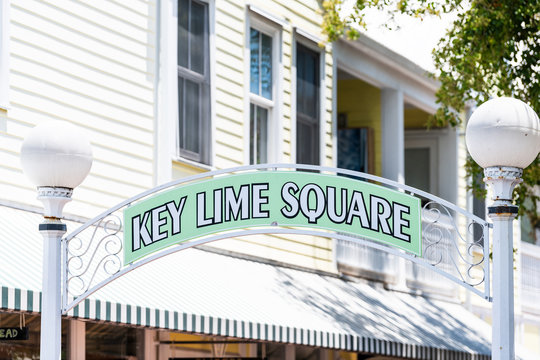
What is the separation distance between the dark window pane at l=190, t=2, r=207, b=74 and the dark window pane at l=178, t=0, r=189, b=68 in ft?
0.41

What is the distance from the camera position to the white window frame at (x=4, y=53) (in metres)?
10.2

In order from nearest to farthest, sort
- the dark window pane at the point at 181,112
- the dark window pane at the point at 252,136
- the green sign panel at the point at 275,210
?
1. the green sign panel at the point at 275,210
2. the dark window pane at the point at 181,112
3. the dark window pane at the point at 252,136

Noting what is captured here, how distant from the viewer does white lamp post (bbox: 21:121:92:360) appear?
7.37 meters

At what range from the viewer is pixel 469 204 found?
20.6m

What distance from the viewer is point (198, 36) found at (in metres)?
13.4

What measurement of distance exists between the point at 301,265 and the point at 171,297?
4608 mm

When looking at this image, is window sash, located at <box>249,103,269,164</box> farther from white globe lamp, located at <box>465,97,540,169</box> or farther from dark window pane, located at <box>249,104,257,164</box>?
white globe lamp, located at <box>465,97,540,169</box>

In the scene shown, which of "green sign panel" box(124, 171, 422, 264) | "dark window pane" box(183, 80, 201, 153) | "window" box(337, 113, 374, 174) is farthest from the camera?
"window" box(337, 113, 374, 174)

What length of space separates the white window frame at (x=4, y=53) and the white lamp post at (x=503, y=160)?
4613 mm

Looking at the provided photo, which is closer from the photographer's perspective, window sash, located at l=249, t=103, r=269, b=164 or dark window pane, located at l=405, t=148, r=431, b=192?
window sash, located at l=249, t=103, r=269, b=164

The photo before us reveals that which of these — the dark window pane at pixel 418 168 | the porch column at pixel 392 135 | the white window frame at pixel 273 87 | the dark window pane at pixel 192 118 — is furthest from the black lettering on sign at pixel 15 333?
the dark window pane at pixel 418 168

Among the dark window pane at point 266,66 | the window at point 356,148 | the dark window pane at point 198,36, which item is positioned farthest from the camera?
the window at point 356,148

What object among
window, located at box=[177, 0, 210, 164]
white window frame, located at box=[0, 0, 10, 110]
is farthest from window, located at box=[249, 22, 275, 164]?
white window frame, located at box=[0, 0, 10, 110]

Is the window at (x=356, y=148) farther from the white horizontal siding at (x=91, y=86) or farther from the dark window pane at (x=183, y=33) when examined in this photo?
the white horizontal siding at (x=91, y=86)
